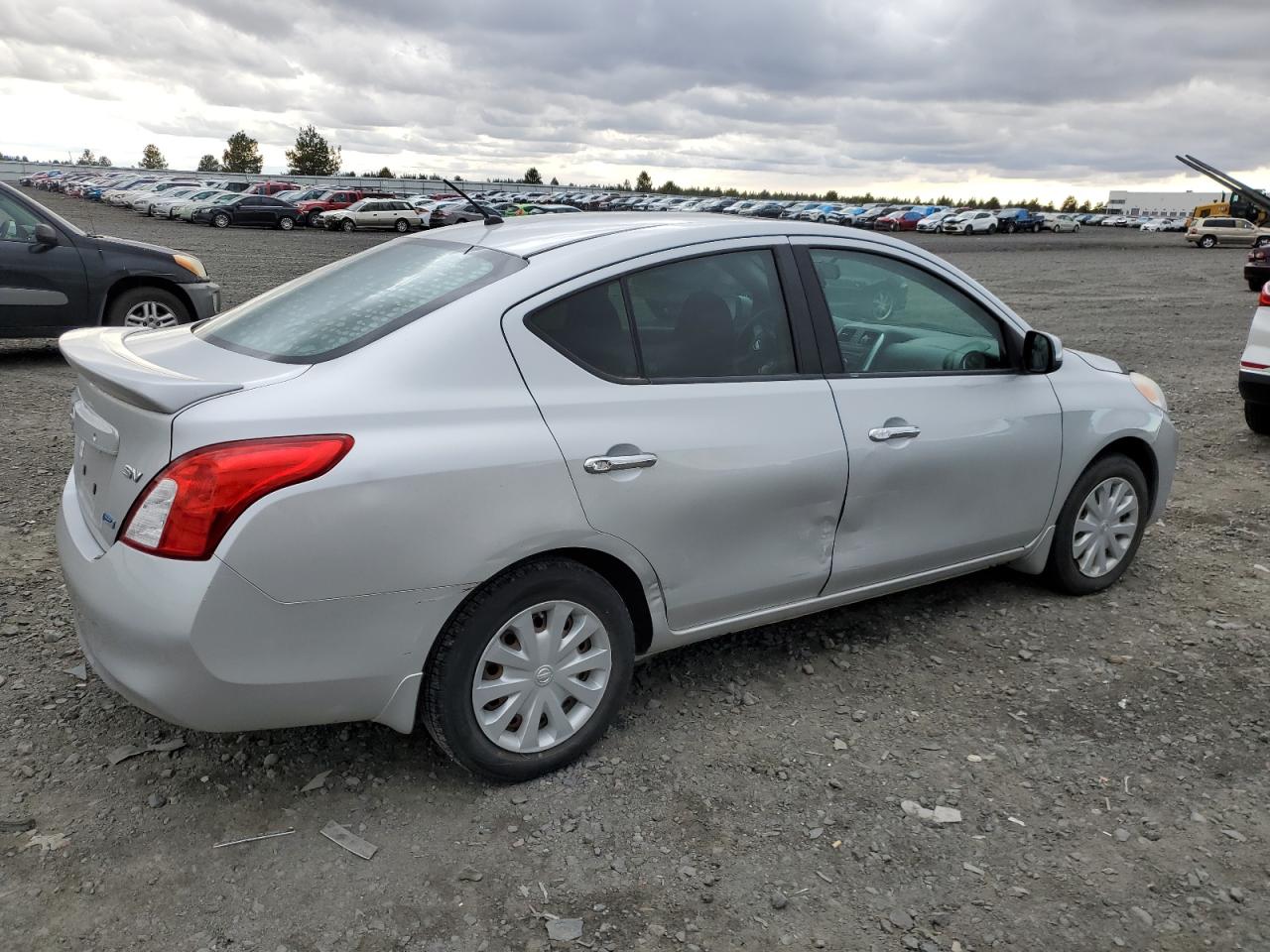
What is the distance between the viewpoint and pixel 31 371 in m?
9.48

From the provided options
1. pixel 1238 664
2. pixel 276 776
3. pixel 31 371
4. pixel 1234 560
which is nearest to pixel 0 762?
pixel 276 776

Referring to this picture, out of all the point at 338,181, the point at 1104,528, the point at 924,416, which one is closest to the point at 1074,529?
the point at 1104,528

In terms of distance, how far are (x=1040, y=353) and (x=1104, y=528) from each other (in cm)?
107

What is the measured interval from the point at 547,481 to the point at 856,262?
1.63 m

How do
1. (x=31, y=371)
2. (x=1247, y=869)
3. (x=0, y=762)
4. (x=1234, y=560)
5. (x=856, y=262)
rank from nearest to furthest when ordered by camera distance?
(x=1247, y=869), (x=0, y=762), (x=856, y=262), (x=1234, y=560), (x=31, y=371)

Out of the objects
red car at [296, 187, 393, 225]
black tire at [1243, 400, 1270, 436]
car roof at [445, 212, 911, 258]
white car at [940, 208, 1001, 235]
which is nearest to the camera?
car roof at [445, 212, 911, 258]

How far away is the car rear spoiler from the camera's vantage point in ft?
8.95

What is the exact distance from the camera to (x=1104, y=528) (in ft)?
15.8

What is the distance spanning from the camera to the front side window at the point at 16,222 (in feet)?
29.9

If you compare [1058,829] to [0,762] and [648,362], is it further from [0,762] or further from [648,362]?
[0,762]

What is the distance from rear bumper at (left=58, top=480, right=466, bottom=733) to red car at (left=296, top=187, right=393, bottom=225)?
4497cm

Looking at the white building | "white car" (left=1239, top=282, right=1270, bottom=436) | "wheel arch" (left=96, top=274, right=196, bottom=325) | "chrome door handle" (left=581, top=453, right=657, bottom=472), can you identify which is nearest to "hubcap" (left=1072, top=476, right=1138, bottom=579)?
"chrome door handle" (left=581, top=453, right=657, bottom=472)

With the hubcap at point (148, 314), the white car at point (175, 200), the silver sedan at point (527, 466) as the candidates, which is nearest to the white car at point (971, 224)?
the white car at point (175, 200)

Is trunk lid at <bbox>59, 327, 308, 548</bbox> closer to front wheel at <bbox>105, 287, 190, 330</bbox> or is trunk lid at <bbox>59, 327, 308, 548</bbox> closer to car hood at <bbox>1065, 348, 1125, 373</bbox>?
car hood at <bbox>1065, 348, 1125, 373</bbox>
